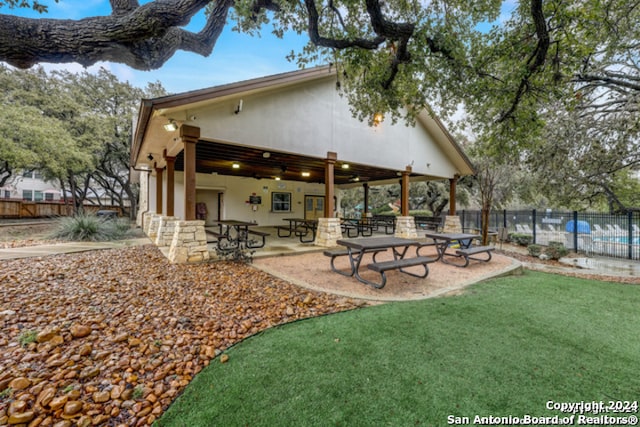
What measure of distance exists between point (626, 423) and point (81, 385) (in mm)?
4054

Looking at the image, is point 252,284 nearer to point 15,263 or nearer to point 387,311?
point 387,311

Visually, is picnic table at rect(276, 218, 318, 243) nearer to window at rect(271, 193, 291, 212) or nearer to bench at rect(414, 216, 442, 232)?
window at rect(271, 193, 291, 212)

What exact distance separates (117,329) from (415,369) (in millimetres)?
3141

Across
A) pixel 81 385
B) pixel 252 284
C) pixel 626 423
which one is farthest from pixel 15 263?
pixel 626 423

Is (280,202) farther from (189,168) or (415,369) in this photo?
(415,369)

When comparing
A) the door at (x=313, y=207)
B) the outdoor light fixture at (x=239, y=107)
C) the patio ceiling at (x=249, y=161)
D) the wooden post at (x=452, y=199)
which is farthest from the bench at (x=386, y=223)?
the outdoor light fixture at (x=239, y=107)

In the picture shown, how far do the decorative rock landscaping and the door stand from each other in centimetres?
1120

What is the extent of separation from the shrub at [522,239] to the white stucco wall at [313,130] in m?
5.00

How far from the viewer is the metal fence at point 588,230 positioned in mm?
9406

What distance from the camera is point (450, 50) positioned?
4441 millimetres

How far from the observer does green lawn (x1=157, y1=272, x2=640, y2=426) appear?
5.99 ft

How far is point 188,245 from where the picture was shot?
5848 millimetres

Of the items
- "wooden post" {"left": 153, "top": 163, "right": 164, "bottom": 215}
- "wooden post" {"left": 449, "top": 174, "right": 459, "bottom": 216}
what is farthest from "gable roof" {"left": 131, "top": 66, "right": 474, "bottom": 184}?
"wooden post" {"left": 449, "top": 174, "right": 459, "bottom": 216}

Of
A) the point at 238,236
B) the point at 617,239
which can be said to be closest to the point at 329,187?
the point at 238,236
